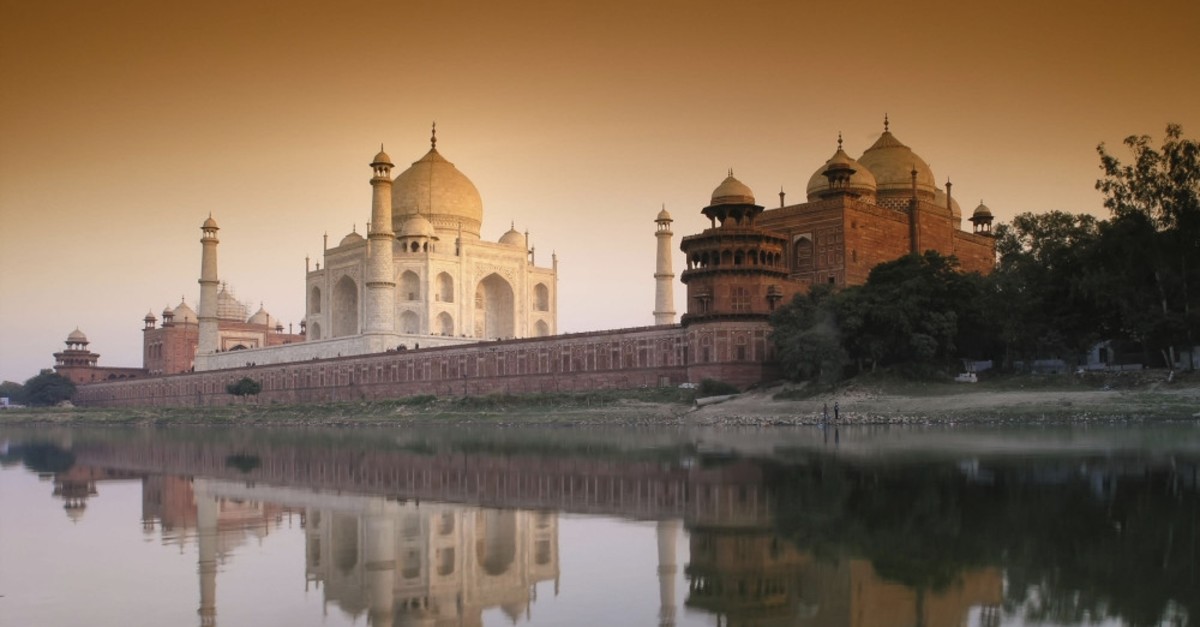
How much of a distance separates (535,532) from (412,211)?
6215 centimetres

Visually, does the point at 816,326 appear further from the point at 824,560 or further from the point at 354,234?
the point at 354,234

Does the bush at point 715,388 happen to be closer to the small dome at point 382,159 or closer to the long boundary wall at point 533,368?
the long boundary wall at point 533,368

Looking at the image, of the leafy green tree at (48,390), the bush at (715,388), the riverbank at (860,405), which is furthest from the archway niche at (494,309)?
the leafy green tree at (48,390)

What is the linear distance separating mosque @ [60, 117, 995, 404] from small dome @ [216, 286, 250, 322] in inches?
Answer: 138

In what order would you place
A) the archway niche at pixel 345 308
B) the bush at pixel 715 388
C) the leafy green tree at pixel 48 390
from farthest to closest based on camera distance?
the leafy green tree at pixel 48 390 < the archway niche at pixel 345 308 < the bush at pixel 715 388

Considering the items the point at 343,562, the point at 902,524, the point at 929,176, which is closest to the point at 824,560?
the point at 902,524

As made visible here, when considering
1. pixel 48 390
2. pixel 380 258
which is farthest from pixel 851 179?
pixel 48 390

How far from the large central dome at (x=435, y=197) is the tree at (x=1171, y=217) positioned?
4462 cm

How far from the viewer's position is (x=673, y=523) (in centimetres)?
1336

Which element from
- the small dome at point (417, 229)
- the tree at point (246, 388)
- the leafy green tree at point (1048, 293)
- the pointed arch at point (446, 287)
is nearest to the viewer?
the leafy green tree at point (1048, 293)

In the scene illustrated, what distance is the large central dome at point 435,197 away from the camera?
240 feet

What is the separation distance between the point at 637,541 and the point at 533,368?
44180 millimetres

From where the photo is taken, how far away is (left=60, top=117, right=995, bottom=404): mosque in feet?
153

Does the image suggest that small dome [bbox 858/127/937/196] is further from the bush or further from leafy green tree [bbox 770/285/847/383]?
the bush
